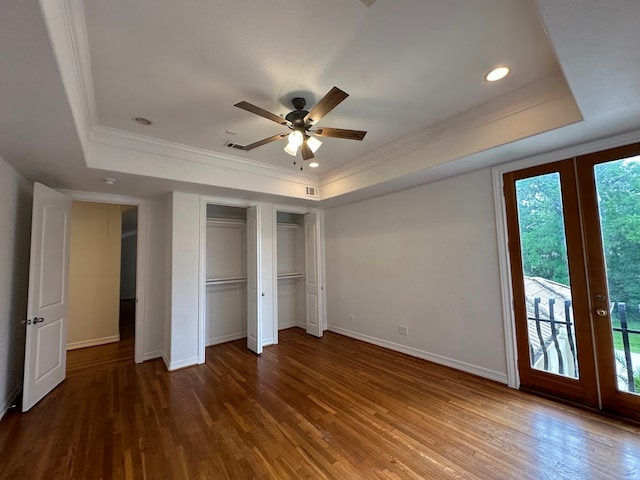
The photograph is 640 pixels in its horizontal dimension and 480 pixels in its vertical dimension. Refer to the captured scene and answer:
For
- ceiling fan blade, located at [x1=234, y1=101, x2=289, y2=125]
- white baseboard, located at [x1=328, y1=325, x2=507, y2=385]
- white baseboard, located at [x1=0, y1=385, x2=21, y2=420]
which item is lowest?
white baseboard, located at [x1=328, y1=325, x2=507, y2=385]

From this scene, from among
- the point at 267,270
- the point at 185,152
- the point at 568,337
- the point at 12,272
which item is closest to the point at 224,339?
the point at 267,270

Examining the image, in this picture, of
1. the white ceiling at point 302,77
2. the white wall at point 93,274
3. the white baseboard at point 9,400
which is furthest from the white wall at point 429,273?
the white baseboard at point 9,400

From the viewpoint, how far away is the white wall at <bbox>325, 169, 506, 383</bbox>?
328cm

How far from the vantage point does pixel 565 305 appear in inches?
109

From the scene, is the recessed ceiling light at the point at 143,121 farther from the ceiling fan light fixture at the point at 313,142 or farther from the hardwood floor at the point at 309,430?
the hardwood floor at the point at 309,430

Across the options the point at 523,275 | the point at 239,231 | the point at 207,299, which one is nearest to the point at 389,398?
the point at 523,275

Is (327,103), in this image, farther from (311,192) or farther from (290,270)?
(290,270)

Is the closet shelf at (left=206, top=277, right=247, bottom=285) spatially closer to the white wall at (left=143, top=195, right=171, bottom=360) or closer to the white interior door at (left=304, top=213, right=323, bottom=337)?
the white wall at (left=143, top=195, right=171, bottom=360)

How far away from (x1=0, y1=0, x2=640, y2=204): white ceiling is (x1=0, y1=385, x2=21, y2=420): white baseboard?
2.33 m

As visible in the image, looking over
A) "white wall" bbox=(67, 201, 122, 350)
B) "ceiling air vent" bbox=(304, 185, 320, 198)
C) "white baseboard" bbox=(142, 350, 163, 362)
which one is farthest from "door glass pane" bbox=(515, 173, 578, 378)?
"white wall" bbox=(67, 201, 122, 350)

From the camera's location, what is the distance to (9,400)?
110 inches

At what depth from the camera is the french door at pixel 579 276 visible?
2.43 meters

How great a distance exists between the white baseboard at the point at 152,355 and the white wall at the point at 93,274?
1417 mm

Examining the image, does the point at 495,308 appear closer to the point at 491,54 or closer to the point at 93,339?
the point at 491,54
